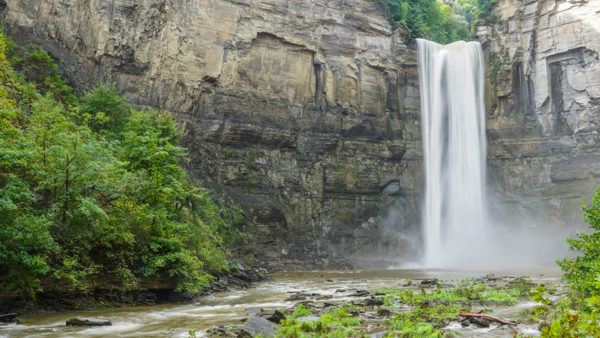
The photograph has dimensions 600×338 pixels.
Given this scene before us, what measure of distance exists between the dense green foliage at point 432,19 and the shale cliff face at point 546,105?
2384 mm

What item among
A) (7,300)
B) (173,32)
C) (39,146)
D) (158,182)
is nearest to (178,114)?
(173,32)

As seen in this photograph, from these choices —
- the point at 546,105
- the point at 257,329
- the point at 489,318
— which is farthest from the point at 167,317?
the point at 546,105

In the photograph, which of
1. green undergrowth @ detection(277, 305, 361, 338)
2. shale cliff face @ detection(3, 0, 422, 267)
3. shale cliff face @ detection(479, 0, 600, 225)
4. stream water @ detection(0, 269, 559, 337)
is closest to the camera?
green undergrowth @ detection(277, 305, 361, 338)

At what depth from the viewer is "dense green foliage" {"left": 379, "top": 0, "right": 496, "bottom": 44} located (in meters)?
43.0

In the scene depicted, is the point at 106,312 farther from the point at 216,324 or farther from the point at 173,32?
the point at 173,32

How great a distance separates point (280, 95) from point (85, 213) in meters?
25.9

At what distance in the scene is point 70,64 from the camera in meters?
31.9

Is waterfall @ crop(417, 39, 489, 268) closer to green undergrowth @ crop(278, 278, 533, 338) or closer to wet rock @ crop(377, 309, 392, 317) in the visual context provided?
green undergrowth @ crop(278, 278, 533, 338)

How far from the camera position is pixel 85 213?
13.1 meters

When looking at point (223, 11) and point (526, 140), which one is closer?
point (223, 11)

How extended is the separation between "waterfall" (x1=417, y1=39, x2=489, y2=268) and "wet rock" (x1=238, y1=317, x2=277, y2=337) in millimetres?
29881

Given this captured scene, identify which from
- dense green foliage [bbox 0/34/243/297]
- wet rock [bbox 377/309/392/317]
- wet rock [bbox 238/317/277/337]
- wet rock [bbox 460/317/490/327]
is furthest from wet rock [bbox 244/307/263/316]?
wet rock [bbox 460/317/490/327]

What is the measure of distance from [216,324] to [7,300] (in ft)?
16.2

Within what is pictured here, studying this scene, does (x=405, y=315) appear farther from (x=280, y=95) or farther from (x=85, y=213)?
(x=280, y=95)
